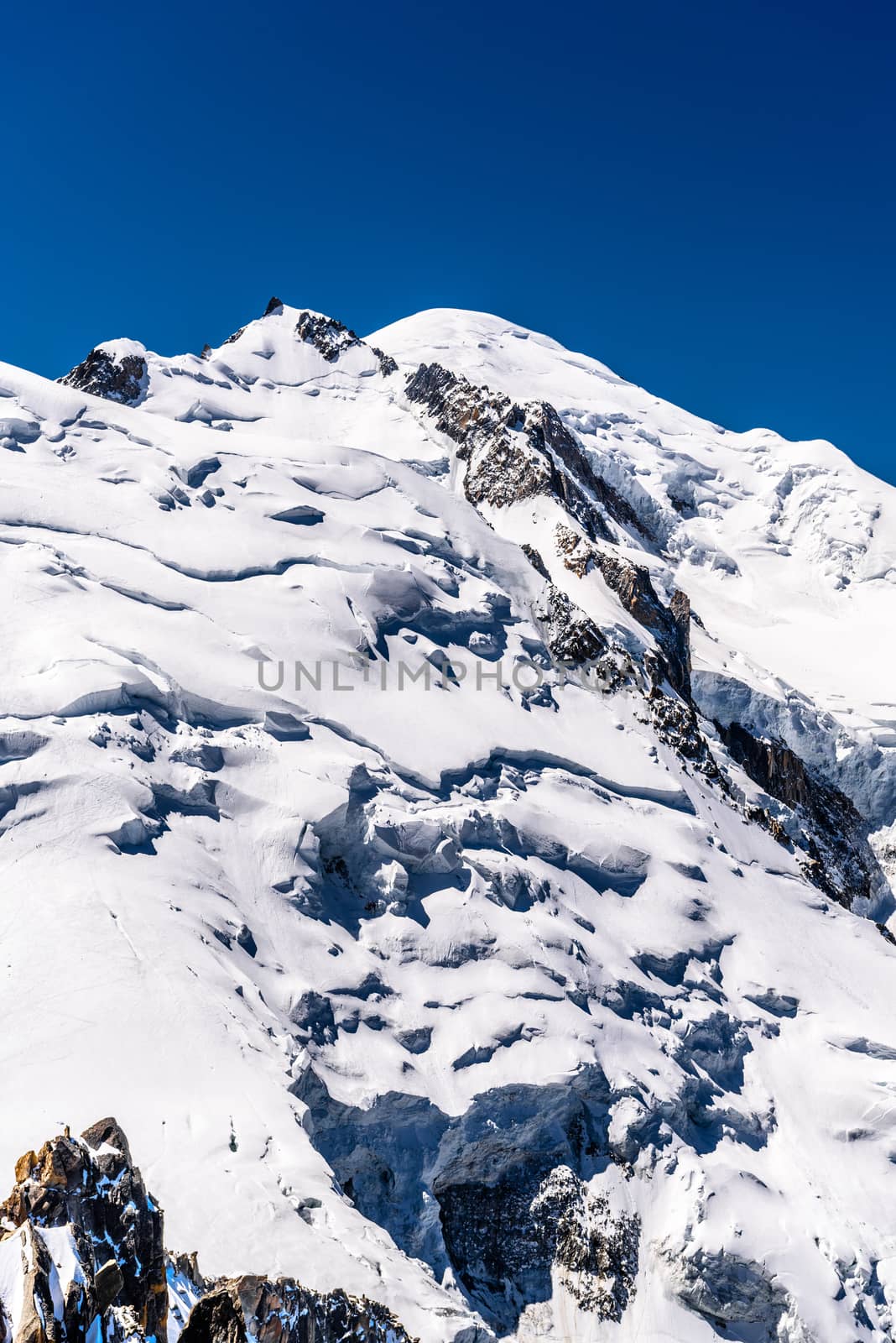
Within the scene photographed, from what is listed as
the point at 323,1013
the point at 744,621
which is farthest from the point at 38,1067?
the point at 744,621

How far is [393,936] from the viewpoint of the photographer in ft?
180

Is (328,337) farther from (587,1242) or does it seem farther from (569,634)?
(587,1242)

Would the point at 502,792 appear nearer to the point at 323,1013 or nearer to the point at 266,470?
the point at 323,1013

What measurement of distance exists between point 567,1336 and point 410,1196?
824 centimetres

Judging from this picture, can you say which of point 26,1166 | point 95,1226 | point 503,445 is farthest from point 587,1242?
point 503,445

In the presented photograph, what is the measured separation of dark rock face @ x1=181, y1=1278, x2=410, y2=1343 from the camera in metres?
22.0

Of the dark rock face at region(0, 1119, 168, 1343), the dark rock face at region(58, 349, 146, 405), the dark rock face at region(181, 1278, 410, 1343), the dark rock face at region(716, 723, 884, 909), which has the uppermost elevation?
the dark rock face at region(58, 349, 146, 405)

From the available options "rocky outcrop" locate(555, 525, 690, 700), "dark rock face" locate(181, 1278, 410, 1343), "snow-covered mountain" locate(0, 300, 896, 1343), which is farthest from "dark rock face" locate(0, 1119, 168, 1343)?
"rocky outcrop" locate(555, 525, 690, 700)

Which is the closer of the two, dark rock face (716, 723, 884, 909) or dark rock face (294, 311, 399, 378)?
dark rock face (716, 723, 884, 909)

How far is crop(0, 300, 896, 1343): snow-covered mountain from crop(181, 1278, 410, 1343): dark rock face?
11cm

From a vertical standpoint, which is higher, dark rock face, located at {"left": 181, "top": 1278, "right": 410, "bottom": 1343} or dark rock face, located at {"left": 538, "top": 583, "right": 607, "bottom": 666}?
dark rock face, located at {"left": 538, "top": 583, "right": 607, "bottom": 666}

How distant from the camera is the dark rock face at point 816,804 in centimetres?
10550

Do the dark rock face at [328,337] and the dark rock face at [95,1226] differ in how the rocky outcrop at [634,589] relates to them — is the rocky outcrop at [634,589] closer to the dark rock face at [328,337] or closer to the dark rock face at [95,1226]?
Result: the dark rock face at [328,337]

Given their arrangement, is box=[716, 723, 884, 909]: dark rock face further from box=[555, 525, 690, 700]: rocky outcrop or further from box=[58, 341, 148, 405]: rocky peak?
box=[58, 341, 148, 405]: rocky peak
